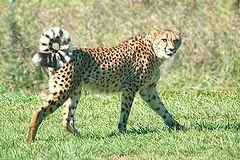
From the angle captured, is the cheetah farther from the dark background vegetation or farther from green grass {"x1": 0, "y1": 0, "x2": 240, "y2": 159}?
the dark background vegetation

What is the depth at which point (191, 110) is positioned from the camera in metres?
10.1

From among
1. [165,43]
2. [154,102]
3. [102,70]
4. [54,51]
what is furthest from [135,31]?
[54,51]

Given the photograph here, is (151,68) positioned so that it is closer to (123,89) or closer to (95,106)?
(123,89)

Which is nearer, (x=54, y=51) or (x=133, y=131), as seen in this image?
(x=54, y=51)

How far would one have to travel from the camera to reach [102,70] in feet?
28.6

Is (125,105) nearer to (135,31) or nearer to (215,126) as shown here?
(215,126)

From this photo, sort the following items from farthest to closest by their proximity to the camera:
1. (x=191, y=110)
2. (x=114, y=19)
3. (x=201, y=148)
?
(x=114, y=19)
(x=191, y=110)
(x=201, y=148)

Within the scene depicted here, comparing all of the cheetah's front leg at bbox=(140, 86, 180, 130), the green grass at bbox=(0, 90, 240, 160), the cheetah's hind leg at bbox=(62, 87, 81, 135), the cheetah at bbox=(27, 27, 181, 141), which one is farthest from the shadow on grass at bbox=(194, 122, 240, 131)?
the cheetah's hind leg at bbox=(62, 87, 81, 135)

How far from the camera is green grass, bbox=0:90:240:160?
7348mm

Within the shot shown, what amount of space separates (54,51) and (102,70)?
600 mm

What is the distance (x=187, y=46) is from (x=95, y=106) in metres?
2.80

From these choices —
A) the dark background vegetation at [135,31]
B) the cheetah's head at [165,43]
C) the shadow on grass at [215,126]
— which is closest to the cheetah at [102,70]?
the cheetah's head at [165,43]

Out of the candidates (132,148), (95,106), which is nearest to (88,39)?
(95,106)

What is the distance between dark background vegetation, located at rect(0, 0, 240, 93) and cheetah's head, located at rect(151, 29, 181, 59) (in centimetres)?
312
